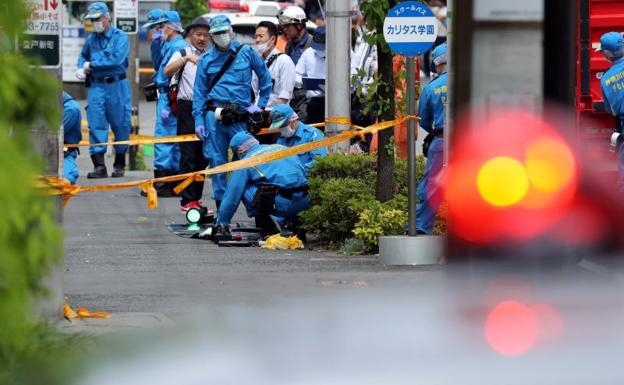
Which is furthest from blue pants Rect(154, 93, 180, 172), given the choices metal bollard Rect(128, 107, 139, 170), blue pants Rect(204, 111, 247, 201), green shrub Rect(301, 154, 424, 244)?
green shrub Rect(301, 154, 424, 244)

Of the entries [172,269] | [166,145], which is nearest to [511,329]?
[172,269]

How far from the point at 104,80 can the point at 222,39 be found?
5.44 m

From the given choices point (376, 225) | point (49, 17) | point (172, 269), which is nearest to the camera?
point (49, 17)

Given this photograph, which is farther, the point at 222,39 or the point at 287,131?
the point at 222,39

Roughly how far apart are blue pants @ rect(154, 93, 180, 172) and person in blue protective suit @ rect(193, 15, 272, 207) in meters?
2.70

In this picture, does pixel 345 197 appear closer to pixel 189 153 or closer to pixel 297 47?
pixel 189 153

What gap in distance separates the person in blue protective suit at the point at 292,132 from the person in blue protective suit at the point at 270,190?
29 centimetres

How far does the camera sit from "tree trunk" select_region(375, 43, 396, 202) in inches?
511

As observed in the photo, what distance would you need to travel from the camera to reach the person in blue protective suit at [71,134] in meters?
14.7

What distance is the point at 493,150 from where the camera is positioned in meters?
4.54

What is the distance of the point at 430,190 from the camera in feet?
42.8

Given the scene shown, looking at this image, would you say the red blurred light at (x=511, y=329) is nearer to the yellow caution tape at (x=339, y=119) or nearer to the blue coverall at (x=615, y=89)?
Result: the yellow caution tape at (x=339, y=119)

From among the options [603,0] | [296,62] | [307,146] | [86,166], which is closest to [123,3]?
[86,166]

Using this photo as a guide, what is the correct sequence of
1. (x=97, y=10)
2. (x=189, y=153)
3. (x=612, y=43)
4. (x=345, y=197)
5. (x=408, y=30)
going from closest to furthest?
(x=408, y=30) → (x=345, y=197) → (x=612, y=43) → (x=189, y=153) → (x=97, y=10)
